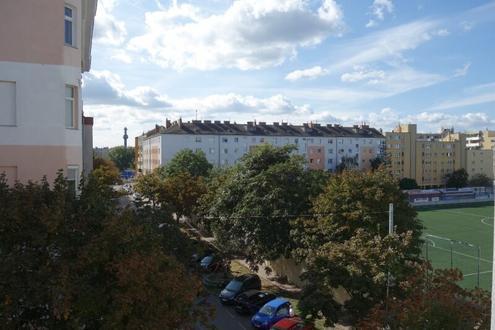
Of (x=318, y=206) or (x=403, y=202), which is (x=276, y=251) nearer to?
(x=318, y=206)

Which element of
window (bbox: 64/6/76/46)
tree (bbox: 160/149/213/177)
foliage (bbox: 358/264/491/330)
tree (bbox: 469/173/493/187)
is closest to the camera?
foliage (bbox: 358/264/491/330)

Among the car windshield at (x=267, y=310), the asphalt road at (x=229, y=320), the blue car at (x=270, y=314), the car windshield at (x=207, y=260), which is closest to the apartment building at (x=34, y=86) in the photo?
the asphalt road at (x=229, y=320)

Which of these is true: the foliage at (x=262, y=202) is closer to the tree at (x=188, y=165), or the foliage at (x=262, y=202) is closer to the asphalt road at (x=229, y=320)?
the asphalt road at (x=229, y=320)

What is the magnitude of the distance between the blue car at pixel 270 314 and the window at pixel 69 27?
13.7 m

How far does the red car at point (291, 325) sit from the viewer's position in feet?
60.4

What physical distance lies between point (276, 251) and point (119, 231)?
61.3 ft

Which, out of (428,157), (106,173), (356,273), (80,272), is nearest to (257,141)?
(428,157)

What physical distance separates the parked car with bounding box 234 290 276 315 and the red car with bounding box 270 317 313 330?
3.79m

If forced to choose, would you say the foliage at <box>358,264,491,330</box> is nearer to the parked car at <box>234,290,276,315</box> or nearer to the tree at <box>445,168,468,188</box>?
the parked car at <box>234,290,276,315</box>

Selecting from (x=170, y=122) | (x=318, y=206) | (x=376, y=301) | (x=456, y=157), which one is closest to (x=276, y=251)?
(x=318, y=206)

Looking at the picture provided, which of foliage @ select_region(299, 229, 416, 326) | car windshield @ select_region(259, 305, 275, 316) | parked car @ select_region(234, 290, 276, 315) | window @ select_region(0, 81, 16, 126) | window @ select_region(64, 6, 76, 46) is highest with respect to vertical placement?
window @ select_region(64, 6, 76, 46)

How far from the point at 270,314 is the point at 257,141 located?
69.9 metres

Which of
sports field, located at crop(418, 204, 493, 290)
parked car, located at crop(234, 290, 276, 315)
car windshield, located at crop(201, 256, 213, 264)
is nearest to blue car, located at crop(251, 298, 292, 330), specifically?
parked car, located at crop(234, 290, 276, 315)

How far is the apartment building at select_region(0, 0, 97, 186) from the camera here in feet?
38.4
